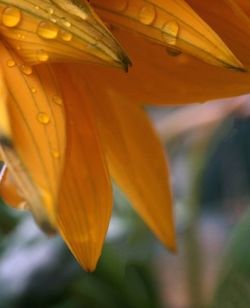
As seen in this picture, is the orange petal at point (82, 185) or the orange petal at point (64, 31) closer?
the orange petal at point (64, 31)

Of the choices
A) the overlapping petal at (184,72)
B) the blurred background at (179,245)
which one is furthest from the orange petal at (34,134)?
the blurred background at (179,245)

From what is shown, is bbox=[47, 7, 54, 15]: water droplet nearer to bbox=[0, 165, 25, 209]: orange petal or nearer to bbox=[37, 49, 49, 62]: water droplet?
bbox=[37, 49, 49, 62]: water droplet

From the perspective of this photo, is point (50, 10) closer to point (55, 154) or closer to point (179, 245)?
point (55, 154)

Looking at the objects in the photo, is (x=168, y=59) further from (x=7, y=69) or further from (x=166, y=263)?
(x=166, y=263)

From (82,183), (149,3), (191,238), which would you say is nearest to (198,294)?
(191,238)

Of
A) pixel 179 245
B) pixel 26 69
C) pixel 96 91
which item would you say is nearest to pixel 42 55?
pixel 26 69

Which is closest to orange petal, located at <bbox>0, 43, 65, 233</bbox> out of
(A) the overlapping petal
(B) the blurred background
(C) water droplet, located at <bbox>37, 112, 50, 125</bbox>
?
(C) water droplet, located at <bbox>37, 112, 50, 125</bbox>

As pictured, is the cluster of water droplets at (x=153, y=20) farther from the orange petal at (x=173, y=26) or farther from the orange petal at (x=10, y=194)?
the orange petal at (x=10, y=194)
